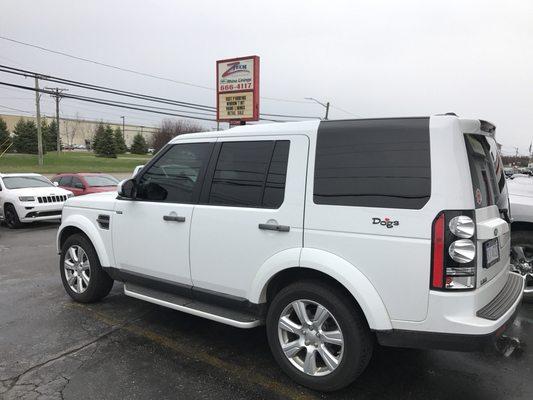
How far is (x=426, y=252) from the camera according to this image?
279 centimetres

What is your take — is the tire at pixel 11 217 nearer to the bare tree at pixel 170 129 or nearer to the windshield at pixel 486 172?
the windshield at pixel 486 172

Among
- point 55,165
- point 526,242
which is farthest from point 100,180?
point 55,165

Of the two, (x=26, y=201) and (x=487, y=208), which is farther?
(x=26, y=201)

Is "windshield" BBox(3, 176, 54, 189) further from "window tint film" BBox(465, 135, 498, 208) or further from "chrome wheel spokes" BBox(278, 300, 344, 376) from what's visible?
"window tint film" BBox(465, 135, 498, 208)

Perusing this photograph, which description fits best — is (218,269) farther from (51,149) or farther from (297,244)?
(51,149)

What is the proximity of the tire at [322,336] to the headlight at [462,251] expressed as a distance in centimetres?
78

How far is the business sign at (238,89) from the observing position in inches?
749

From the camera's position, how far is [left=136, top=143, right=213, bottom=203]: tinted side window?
13.6ft

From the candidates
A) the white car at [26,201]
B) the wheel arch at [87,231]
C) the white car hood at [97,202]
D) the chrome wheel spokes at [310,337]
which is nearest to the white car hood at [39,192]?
the white car at [26,201]

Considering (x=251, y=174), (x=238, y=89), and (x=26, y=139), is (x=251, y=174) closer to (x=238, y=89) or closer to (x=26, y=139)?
(x=238, y=89)

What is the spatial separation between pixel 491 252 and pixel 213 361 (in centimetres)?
236

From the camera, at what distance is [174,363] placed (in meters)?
3.79

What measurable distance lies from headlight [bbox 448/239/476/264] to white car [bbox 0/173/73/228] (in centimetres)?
1176

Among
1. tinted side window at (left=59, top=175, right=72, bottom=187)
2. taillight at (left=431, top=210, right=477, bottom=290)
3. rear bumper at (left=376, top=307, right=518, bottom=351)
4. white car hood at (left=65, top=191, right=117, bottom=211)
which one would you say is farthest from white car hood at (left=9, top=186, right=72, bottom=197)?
taillight at (left=431, top=210, right=477, bottom=290)
